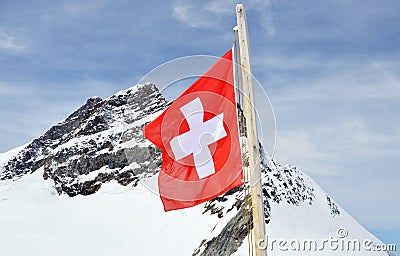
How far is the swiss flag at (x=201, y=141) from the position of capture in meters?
6.38

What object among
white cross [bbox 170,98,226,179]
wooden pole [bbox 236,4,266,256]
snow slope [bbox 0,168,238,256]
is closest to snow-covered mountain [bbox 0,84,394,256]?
snow slope [bbox 0,168,238,256]

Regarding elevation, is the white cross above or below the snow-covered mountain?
below

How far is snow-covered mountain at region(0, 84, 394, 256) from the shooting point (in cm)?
2639

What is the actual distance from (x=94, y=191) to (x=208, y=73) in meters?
56.7

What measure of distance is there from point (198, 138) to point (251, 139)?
1.29 m

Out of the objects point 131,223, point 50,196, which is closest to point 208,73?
point 131,223

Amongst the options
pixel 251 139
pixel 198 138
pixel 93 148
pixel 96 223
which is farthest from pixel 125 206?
pixel 251 139

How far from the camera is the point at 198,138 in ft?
22.2

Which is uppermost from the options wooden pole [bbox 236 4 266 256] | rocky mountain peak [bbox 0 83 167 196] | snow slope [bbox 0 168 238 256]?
rocky mountain peak [bbox 0 83 167 196]

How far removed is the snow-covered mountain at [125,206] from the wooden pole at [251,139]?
0.82 ft

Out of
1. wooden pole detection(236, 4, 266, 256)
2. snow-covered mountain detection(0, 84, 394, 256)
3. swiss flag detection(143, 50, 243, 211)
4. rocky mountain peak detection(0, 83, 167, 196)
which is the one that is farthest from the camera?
rocky mountain peak detection(0, 83, 167, 196)

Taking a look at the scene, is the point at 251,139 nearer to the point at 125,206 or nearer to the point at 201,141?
the point at 201,141

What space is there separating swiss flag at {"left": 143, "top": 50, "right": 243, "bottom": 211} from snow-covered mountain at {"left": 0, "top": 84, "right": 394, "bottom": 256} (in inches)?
19.7

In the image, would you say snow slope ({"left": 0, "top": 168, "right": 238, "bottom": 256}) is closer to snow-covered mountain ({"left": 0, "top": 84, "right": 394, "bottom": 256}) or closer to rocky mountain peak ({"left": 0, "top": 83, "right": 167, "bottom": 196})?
snow-covered mountain ({"left": 0, "top": 84, "right": 394, "bottom": 256})
